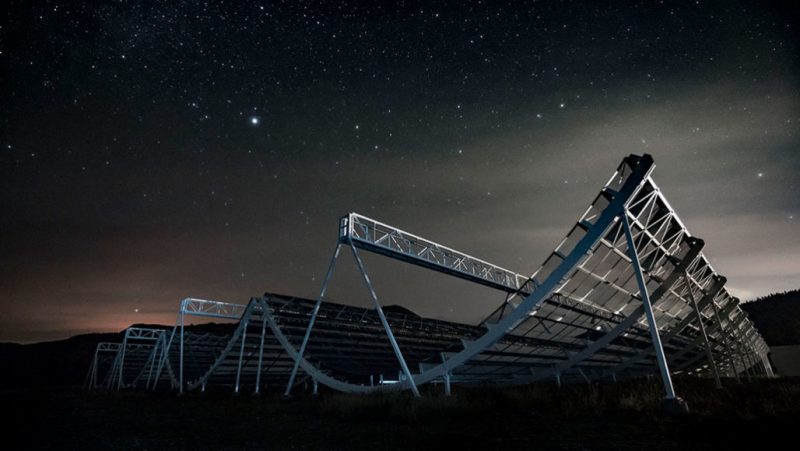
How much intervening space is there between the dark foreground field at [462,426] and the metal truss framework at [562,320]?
1.23 meters

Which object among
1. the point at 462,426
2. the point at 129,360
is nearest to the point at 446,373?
the point at 462,426

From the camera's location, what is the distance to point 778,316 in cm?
10544

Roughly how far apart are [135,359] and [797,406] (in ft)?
209

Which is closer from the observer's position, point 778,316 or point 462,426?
point 462,426

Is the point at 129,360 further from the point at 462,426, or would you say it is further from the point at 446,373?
the point at 462,426

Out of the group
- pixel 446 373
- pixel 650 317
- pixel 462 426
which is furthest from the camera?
pixel 446 373

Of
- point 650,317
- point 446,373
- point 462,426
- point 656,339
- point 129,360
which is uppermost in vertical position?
point 129,360

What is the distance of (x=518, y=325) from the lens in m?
11.3

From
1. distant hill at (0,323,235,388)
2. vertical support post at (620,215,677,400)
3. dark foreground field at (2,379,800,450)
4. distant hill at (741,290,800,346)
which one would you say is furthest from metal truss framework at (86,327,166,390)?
distant hill at (741,290,800,346)

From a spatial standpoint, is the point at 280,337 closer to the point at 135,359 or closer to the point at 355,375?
the point at 355,375

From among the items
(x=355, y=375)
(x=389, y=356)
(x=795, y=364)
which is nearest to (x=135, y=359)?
(x=389, y=356)

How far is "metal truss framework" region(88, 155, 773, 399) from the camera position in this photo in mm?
10594

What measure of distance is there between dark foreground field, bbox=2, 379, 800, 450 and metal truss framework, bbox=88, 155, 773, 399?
1.23m

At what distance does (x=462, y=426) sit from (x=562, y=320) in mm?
6152
